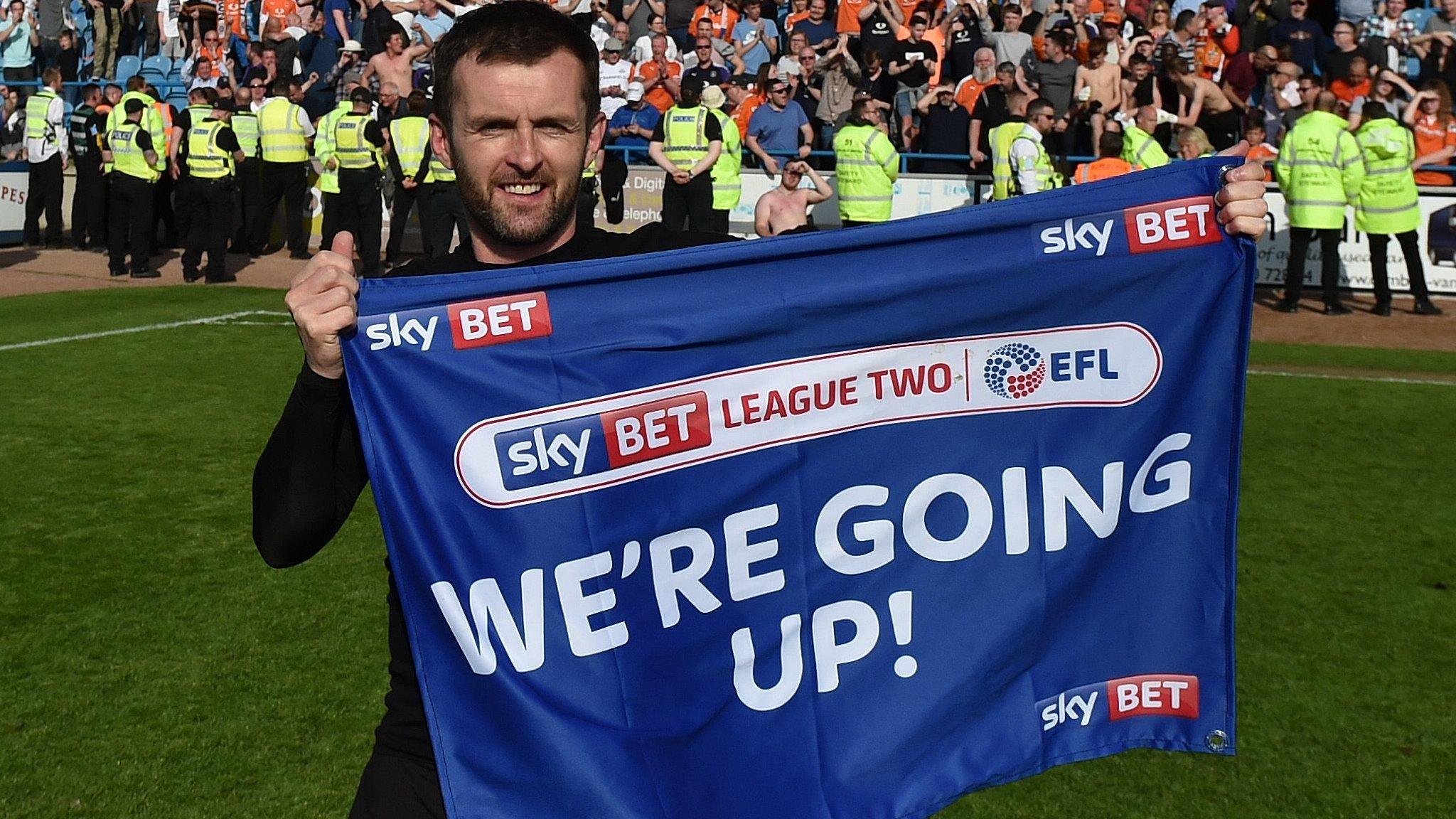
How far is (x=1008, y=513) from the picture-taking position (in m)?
2.95

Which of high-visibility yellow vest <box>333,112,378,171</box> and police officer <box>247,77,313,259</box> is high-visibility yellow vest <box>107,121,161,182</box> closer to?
police officer <box>247,77,313,259</box>

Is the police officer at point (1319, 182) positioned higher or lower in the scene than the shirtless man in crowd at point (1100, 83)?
lower

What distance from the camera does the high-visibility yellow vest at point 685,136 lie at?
16.9 meters

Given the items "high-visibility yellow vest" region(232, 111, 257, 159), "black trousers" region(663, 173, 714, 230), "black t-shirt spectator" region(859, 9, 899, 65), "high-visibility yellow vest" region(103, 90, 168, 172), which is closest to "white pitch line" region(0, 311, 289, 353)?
"high-visibility yellow vest" region(103, 90, 168, 172)

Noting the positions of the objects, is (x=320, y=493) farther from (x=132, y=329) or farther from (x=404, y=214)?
(x=404, y=214)

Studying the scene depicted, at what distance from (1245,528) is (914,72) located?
12.8m

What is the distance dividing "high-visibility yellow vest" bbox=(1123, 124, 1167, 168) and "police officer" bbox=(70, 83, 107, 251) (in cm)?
1316

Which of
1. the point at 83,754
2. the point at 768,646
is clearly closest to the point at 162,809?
the point at 83,754

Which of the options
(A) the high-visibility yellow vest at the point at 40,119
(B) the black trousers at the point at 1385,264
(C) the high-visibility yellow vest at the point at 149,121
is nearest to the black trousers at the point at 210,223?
(C) the high-visibility yellow vest at the point at 149,121

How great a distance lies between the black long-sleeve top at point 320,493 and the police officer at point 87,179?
19323 millimetres

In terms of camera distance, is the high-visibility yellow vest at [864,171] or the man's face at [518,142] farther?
the high-visibility yellow vest at [864,171]

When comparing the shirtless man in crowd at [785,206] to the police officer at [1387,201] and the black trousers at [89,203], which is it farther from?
the black trousers at [89,203]

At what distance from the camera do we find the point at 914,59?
19.5m

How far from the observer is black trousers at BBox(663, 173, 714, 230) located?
679 inches
